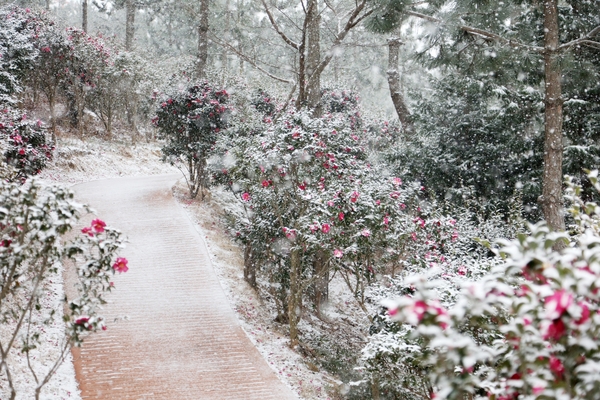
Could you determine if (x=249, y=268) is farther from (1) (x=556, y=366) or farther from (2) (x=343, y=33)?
(1) (x=556, y=366)

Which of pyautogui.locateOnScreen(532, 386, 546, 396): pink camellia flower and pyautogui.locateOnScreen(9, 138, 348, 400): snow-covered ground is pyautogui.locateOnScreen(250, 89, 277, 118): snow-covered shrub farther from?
pyautogui.locateOnScreen(532, 386, 546, 396): pink camellia flower

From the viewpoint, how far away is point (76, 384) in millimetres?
5621

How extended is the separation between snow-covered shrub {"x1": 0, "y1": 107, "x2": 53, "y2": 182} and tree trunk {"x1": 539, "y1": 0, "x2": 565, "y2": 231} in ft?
26.8

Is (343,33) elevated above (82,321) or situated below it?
above

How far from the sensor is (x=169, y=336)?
23.1 ft

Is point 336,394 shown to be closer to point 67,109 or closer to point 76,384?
point 76,384

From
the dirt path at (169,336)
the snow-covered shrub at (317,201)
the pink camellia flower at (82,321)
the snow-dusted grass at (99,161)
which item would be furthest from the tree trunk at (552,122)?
the snow-dusted grass at (99,161)

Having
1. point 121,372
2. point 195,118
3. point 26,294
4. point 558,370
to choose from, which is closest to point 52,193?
point 558,370

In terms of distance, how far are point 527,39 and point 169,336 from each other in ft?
30.1

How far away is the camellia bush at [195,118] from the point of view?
11594 millimetres

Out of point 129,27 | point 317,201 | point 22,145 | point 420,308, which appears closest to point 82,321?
point 420,308

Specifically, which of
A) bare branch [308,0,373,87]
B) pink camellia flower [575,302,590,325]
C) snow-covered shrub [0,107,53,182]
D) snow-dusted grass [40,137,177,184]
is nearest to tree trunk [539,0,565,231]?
bare branch [308,0,373,87]

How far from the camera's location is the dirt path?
19.4ft

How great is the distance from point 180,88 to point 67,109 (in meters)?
7.54
